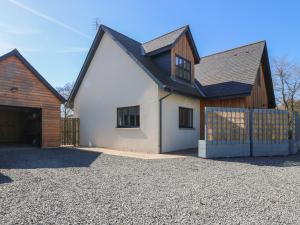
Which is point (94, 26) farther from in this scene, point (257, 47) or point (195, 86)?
point (257, 47)

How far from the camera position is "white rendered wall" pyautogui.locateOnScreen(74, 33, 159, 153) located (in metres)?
12.4

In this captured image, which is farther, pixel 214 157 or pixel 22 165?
pixel 214 157

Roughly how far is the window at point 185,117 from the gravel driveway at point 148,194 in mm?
5733

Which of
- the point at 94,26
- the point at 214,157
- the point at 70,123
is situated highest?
the point at 94,26

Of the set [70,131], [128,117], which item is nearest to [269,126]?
[128,117]

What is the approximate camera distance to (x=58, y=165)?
834 cm

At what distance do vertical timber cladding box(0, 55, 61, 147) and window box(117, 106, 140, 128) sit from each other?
3812mm

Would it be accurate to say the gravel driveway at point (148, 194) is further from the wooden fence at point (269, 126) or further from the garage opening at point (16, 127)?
the garage opening at point (16, 127)

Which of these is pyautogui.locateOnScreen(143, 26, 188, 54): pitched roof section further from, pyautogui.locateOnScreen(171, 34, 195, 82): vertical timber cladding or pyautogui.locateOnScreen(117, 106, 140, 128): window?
pyautogui.locateOnScreen(117, 106, 140, 128): window

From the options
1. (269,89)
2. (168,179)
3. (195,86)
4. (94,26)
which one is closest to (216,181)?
(168,179)

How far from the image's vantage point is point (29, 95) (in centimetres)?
1346

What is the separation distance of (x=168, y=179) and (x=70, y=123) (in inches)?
461

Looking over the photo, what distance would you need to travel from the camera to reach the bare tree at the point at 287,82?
2598 cm

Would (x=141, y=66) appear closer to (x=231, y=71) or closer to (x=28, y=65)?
(x=28, y=65)
